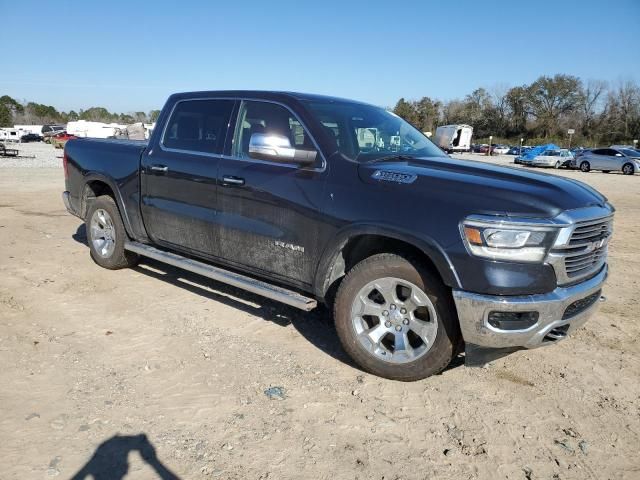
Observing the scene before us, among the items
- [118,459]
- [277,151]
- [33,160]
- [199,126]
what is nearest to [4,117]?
[33,160]

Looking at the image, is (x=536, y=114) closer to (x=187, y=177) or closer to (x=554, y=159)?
(x=554, y=159)

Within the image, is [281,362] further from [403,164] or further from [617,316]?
[617,316]

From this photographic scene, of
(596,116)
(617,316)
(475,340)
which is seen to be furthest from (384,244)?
(596,116)

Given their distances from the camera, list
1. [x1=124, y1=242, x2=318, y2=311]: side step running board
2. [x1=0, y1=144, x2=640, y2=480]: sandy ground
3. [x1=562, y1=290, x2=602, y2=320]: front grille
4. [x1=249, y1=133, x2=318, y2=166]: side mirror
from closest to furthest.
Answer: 1. [x1=0, y1=144, x2=640, y2=480]: sandy ground
2. [x1=562, y1=290, x2=602, y2=320]: front grille
3. [x1=249, y1=133, x2=318, y2=166]: side mirror
4. [x1=124, y1=242, x2=318, y2=311]: side step running board

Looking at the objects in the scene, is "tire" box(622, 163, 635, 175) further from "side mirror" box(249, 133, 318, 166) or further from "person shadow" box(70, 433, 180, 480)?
"person shadow" box(70, 433, 180, 480)

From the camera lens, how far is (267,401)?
3172 mm

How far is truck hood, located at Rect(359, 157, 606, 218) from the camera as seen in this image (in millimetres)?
2967

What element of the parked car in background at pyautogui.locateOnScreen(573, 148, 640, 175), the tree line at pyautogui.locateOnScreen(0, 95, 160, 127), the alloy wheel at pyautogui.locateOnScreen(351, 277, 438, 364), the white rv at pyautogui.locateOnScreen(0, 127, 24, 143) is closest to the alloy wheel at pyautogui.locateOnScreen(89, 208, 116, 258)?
the alloy wheel at pyautogui.locateOnScreen(351, 277, 438, 364)

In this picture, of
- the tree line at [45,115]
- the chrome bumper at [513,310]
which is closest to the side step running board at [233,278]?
the chrome bumper at [513,310]

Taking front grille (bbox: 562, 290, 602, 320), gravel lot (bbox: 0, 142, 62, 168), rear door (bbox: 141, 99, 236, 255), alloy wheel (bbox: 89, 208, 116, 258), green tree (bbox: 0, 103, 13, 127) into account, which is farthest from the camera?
green tree (bbox: 0, 103, 13, 127)

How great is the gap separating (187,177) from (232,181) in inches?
25.2

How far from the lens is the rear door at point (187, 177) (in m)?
4.42

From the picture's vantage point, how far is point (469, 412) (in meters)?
3.13

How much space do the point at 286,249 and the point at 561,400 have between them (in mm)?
2164
